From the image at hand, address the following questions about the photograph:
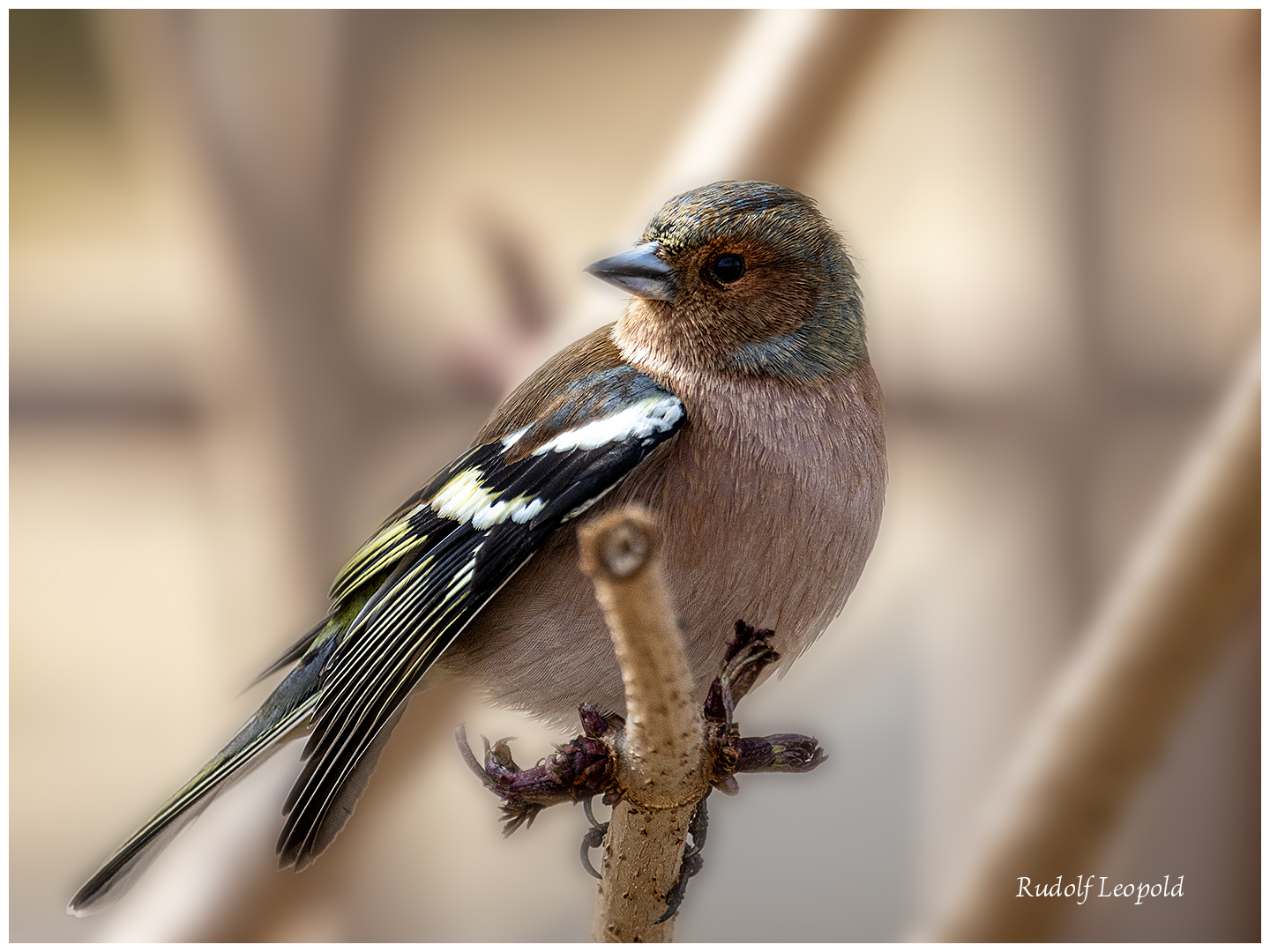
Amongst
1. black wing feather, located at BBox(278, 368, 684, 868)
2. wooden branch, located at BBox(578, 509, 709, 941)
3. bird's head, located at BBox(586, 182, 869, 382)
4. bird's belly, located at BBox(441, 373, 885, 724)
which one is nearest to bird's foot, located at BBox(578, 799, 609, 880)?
wooden branch, located at BBox(578, 509, 709, 941)

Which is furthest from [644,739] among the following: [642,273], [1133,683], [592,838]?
[1133,683]

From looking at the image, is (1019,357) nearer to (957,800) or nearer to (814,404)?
(957,800)

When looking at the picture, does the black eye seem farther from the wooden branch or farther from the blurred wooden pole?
the blurred wooden pole

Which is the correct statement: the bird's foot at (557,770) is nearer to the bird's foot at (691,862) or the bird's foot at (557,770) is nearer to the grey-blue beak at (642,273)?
the bird's foot at (691,862)

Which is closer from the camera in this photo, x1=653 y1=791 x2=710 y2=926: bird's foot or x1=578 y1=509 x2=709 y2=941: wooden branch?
x1=578 y1=509 x2=709 y2=941: wooden branch

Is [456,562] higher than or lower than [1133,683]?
higher

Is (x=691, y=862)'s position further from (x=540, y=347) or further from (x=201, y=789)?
(x=540, y=347)
